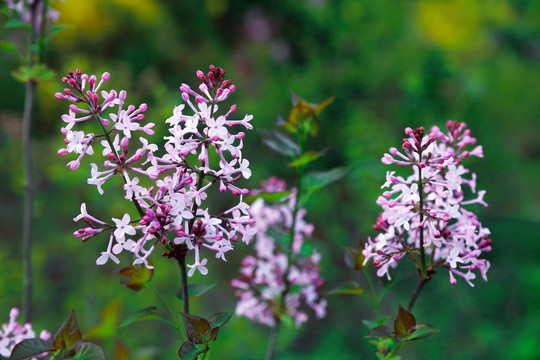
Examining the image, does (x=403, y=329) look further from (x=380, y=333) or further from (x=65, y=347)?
(x=65, y=347)

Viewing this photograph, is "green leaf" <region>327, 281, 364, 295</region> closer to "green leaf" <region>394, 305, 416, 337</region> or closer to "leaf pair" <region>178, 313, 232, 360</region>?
"green leaf" <region>394, 305, 416, 337</region>

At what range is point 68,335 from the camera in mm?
748

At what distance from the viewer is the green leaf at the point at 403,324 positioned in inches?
28.4

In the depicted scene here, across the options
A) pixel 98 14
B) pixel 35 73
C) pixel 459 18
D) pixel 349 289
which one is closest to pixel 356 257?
pixel 349 289

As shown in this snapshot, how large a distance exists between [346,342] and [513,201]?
1.74m

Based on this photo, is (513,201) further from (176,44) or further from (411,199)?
(411,199)

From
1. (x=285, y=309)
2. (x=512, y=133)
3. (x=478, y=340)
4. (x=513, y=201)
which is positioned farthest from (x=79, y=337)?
(x=512, y=133)

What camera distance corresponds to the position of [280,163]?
3289 millimetres

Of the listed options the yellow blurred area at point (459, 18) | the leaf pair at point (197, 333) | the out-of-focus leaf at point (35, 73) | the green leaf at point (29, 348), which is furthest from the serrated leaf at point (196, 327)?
the yellow blurred area at point (459, 18)

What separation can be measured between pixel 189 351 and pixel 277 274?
51 cm

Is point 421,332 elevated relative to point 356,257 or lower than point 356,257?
lower

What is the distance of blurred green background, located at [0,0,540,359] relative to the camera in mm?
2527

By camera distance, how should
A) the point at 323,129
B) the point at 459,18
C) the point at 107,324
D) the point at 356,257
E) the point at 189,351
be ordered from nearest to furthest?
1. the point at 189,351
2. the point at 356,257
3. the point at 107,324
4. the point at 323,129
5. the point at 459,18

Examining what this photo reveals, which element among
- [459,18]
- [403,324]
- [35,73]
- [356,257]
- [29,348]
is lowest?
[29,348]
